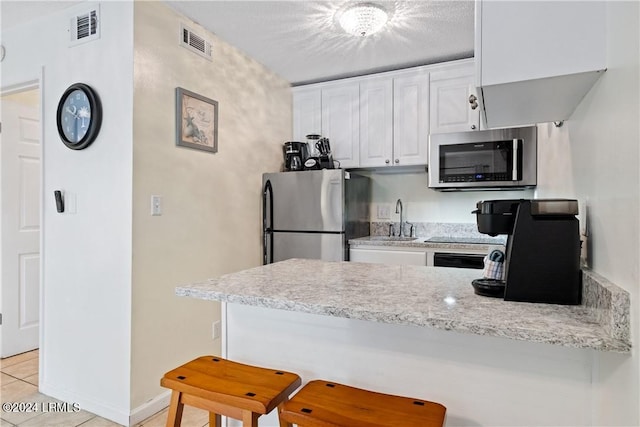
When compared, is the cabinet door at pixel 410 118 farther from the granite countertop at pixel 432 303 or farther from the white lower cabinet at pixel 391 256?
the granite countertop at pixel 432 303

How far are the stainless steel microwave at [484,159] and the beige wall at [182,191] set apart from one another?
4.96 feet

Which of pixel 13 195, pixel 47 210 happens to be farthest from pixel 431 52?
pixel 13 195

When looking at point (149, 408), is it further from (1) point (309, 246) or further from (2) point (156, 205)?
(1) point (309, 246)

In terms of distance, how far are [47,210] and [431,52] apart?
9.76ft

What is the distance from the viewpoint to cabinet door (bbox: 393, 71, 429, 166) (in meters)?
3.04

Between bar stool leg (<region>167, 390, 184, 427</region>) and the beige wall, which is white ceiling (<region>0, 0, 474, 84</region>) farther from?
bar stool leg (<region>167, 390, 184, 427</region>)

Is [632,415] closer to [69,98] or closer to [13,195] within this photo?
[69,98]

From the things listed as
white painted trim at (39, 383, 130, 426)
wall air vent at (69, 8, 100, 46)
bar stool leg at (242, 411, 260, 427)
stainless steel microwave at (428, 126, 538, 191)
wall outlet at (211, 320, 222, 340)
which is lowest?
white painted trim at (39, 383, 130, 426)

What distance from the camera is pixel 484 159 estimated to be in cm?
274

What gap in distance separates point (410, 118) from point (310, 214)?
1.17m

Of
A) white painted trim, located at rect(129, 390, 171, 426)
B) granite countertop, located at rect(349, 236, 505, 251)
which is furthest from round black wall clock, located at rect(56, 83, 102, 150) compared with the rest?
granite countertop, located at rect(349, 236, 505, 251)

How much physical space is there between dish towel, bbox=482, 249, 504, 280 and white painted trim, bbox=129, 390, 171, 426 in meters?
1.98

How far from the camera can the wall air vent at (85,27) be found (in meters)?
2.16

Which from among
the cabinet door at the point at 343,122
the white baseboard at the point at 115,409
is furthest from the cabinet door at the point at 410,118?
the white baseboard at the point at 115,409
